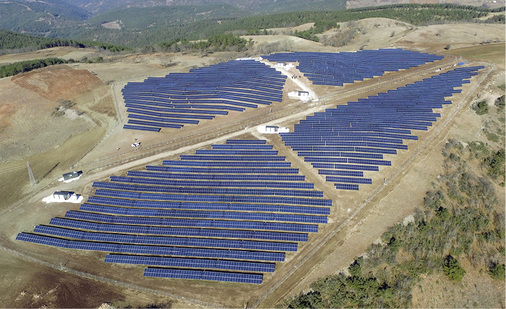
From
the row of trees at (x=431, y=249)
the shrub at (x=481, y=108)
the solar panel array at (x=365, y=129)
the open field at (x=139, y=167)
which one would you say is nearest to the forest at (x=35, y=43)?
the open field at (x=139, y=167)

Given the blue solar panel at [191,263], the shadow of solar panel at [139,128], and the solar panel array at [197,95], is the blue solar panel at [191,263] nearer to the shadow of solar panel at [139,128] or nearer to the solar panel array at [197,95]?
the shadow of solar panel at [139,128]

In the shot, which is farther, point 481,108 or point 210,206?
point 481,108

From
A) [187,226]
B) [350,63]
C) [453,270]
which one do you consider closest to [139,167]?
[187,226]

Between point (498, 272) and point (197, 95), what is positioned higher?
point (197, 95)

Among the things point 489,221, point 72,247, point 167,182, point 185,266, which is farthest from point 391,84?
point 72,247

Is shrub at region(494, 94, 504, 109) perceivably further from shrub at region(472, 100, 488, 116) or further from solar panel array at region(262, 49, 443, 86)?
solar panel array at region(262, 49, 443, 86)

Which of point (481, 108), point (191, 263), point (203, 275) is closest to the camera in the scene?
point (203, 275)

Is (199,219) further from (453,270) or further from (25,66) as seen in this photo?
(25,66)
